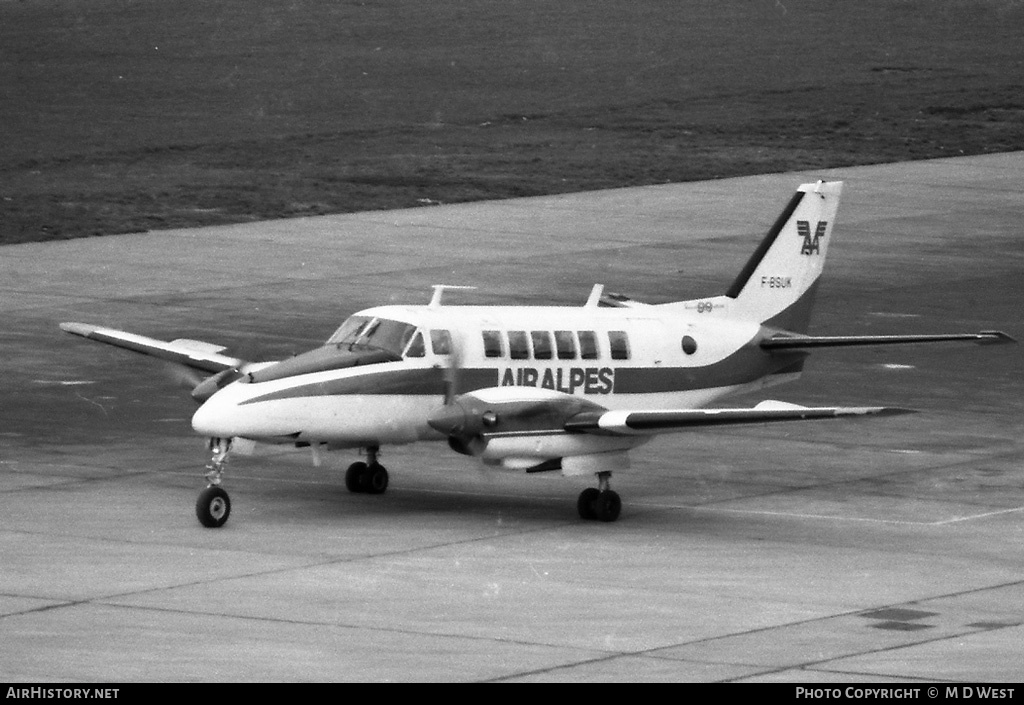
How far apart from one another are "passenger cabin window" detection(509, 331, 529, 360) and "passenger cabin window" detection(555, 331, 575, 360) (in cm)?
51

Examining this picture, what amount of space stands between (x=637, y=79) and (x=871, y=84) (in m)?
8.91

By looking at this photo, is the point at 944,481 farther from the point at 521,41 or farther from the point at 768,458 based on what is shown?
the point at 521,41

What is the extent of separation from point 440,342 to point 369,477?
2425mm

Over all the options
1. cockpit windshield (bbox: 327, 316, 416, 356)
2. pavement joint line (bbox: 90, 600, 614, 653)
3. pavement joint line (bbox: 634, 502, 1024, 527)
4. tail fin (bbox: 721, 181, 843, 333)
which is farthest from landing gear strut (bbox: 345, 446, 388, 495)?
pavement joint line (bbox: 90, 600, 614, 653)

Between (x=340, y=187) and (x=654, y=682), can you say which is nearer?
(x=654, y=682)

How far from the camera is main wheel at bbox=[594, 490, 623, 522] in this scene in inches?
1179

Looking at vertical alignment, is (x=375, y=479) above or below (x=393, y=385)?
below

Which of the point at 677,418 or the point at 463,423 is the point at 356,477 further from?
the point at 677,418

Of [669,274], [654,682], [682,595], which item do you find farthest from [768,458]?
[669,274]

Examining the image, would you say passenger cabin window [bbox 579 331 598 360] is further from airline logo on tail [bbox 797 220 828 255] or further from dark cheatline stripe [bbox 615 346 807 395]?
airline logo on tail [bbox 797 220 828 255]

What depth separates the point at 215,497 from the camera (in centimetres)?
2884

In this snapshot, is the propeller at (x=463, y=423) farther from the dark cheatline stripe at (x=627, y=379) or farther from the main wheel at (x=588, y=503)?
the main wheel at (x=588, y=503)

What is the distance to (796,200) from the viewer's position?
3550 centimetres

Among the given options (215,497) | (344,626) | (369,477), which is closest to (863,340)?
(369,477)
